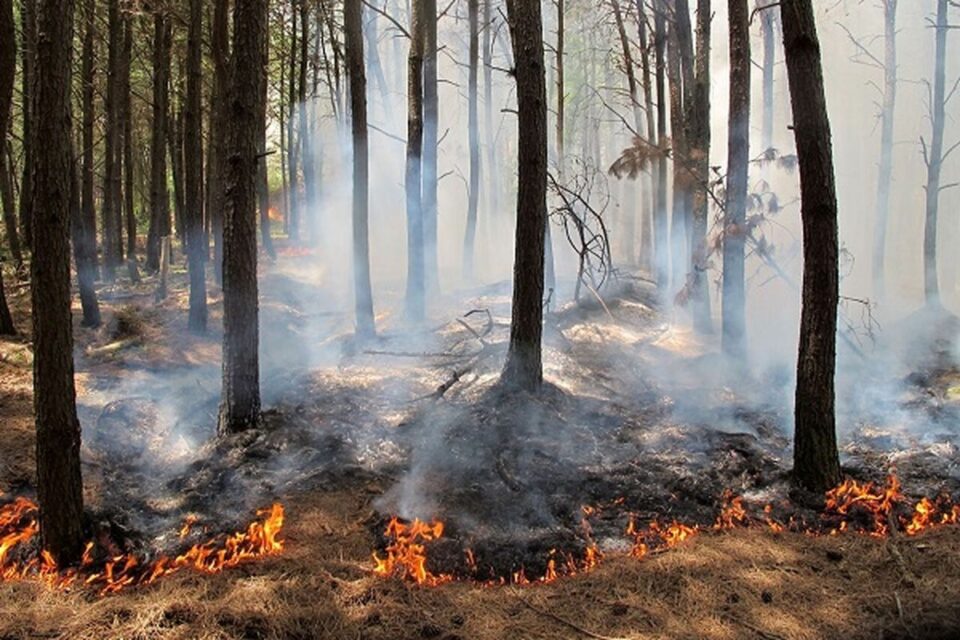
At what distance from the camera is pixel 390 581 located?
491 cm

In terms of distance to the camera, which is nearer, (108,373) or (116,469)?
(116,469)

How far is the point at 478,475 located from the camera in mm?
7195

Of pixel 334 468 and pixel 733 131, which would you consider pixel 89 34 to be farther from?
pixel 733 131

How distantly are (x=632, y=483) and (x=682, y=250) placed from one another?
11.0 m

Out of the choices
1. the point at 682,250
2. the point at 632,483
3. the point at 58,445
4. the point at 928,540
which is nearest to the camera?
the point at 58,445

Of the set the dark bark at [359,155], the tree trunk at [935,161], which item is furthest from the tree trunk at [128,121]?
the tree trunk at [935,161]

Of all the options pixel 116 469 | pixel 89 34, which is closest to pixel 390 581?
pixel 116 469

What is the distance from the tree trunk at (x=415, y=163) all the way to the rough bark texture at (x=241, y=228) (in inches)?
225

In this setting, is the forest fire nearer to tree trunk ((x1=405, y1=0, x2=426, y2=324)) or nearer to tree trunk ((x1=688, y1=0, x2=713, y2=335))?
tree trunk ((x1=405, y1=0, x2=426, y2=324))

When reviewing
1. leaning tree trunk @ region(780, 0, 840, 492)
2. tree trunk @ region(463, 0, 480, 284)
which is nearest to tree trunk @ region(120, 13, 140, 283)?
tree trunk @ region(463, 0, 480, 284)

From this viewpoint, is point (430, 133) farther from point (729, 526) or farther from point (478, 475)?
point (729, 526)

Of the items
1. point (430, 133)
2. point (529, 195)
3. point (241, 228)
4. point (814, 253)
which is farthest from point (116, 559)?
point (430, 133)

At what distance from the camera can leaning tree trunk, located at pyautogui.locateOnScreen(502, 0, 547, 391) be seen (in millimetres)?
8328

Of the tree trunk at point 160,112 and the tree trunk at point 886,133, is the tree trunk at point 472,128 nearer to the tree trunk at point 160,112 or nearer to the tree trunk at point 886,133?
the tree trunk at point 160,112
